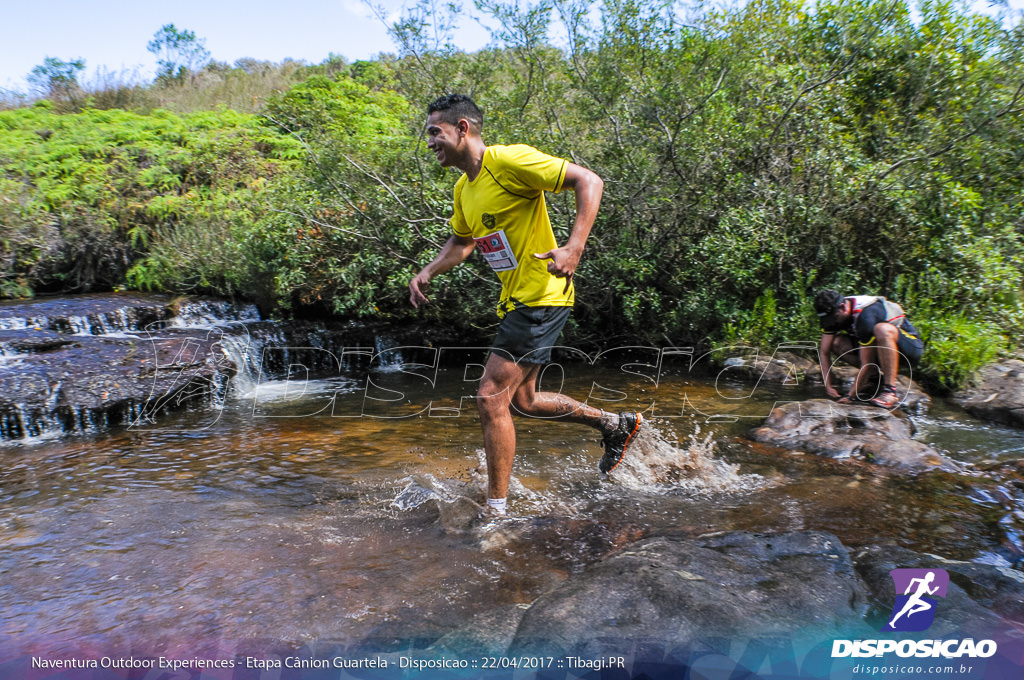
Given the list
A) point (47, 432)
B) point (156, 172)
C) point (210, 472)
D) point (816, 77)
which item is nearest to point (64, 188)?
point (156, 172)

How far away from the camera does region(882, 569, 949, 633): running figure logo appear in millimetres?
2094

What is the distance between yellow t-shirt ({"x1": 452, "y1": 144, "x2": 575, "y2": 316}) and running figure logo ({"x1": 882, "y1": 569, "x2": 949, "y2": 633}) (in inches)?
74.5

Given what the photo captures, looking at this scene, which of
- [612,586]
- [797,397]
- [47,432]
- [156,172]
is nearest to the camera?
[612,586]

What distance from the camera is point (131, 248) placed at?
1180 cm

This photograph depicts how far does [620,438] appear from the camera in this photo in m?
3.90

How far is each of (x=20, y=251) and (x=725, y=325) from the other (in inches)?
459

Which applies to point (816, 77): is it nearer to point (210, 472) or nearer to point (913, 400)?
point (913, 400)

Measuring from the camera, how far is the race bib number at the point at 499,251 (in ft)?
10.8

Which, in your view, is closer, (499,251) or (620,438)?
(499,251)

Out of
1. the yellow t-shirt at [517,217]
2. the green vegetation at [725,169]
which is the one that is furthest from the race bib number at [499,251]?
the green vegetation at [725,169]

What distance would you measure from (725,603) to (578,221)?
67.1 inches

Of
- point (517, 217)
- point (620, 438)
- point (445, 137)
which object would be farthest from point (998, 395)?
point (445, 137)

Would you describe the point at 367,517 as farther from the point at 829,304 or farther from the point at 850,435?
the point at 829,304

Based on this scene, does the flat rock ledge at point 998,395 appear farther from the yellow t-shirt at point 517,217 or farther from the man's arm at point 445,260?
the man's arm at point 445,260
